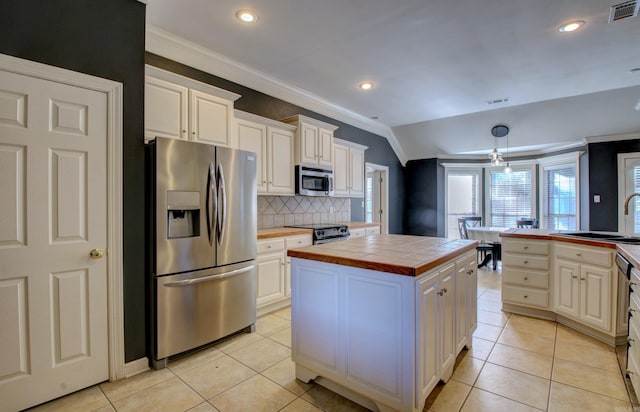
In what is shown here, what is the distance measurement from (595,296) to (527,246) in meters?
0.70

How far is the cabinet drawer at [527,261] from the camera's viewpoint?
10.4 feet

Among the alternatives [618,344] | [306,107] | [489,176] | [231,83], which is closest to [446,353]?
[618,344]

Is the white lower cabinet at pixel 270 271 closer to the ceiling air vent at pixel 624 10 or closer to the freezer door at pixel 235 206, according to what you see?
the freezer door at pixel 235 206

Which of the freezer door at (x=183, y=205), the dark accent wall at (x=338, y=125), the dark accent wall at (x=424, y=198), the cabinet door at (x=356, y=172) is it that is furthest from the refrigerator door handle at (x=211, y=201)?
the dark accent wall at (x=424, y=198)

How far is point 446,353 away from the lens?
200 centimetres

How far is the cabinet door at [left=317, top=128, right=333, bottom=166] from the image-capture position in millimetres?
4316

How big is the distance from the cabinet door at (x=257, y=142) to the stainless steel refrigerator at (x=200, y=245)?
61 cm

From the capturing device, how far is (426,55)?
10.5ft

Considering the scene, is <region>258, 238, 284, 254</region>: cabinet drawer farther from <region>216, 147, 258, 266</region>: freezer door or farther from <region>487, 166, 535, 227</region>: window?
<region>487, 166, 535, 227</region>: window

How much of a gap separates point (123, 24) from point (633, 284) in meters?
3.87

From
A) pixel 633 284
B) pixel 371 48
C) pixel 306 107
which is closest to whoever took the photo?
pixel 633 284

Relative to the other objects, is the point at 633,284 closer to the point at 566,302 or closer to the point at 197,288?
the point at 566,302

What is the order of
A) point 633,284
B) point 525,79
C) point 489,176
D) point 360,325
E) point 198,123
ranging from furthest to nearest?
point 489,176 < point 525,79 < point 198,123 < point 633,284 < point 360,325

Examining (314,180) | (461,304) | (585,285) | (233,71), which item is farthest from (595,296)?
(233,71)
